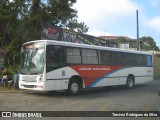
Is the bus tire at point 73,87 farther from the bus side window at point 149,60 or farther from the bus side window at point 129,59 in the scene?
the bus side window at point 149,60

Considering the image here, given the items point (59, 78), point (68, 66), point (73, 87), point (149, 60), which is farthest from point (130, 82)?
point (59, 78)

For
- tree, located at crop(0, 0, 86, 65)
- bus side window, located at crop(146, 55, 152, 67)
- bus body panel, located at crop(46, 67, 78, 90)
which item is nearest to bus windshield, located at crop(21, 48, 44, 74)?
bus body panel, located at crop(46, 67, 78, 90)

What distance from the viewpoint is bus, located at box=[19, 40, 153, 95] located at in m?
16.4

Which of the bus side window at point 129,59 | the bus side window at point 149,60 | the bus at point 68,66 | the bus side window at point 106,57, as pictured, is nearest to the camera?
the bus at point 68,66

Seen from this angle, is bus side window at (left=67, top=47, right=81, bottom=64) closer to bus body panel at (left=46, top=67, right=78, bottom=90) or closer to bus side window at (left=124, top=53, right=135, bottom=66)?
bus body panel at (left=46, top=67, right=78, bottom=90)

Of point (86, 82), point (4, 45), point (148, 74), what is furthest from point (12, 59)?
point (148, 74)

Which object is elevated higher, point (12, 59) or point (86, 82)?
point (12, 59)

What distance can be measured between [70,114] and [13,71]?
11.3 meters

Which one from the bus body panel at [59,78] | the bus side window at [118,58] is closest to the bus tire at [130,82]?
the bus side window at [118,58]

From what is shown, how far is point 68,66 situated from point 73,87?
120 centimetres

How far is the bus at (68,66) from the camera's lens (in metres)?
16.4

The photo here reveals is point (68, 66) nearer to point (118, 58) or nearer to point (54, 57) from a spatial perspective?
point (54, 57)

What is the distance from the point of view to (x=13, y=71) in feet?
71.7

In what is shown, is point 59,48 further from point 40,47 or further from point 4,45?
point 4,45
